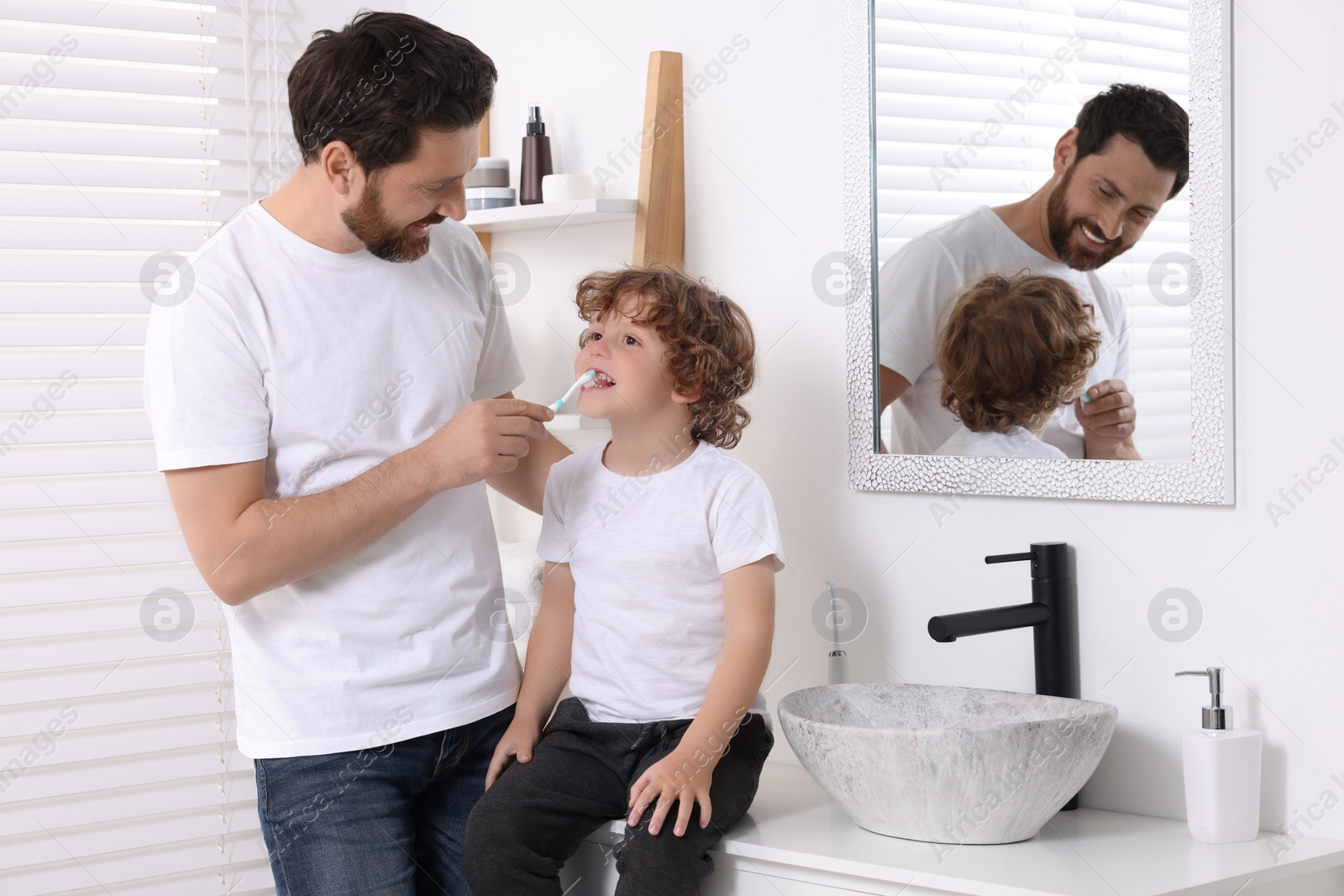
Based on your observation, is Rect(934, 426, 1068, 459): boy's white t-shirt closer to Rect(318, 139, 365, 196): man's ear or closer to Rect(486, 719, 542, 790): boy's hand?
Rect(486, 719, 542, 790): boy's hand

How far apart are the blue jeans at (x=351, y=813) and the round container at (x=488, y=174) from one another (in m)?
0.91

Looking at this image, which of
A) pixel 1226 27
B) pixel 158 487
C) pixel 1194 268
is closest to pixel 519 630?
pixel 158 487

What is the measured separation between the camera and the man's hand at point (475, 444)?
3.89ft

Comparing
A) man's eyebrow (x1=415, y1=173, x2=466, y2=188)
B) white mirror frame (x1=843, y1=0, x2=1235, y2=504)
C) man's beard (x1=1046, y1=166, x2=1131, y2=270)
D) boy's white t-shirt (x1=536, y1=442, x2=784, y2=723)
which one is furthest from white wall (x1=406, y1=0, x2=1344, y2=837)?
man's eyebrow (x1=415, y1=173, x2=466, y2=188)

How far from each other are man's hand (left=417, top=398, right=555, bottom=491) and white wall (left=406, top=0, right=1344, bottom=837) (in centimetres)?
48

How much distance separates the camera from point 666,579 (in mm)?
1289

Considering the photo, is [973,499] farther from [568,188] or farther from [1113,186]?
[568,188]

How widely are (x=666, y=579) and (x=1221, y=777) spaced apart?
0.57 metres

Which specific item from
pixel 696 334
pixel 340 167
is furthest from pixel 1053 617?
pixel 340 167

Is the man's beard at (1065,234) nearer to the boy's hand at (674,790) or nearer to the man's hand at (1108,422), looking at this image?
the man's hand at (1108,422)

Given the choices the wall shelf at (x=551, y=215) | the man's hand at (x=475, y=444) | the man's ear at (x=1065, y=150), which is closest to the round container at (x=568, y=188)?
the wall shelf at (x=551, y=215)

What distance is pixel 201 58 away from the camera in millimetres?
1811

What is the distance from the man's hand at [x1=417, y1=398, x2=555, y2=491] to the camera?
1187 mm

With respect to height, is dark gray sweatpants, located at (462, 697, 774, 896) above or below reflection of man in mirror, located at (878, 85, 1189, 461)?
below
